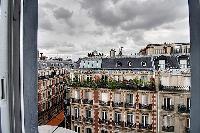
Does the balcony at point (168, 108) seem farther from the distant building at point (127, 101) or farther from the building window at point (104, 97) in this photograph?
the building window at point (104, 97)

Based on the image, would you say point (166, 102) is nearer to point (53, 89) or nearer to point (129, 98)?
point (129, 98)

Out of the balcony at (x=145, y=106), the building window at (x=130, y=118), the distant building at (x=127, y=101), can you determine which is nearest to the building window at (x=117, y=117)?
the distant building at (x=127, y=101)

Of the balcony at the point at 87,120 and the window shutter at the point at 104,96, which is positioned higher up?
the window shutter at the point at 104,96

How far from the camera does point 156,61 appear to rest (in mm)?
8258

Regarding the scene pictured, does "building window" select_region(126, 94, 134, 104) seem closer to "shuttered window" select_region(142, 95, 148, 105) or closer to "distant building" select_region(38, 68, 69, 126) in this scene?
"shuttered window" select_region(142, 95, 148, 105)

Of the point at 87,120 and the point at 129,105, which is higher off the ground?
the point at 129,105

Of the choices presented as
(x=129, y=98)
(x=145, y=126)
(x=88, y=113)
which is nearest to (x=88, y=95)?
(x=88, y=113)

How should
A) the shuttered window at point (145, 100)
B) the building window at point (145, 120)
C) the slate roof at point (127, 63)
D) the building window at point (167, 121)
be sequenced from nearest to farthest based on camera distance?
the building window at point (167, 121)
the slate roof at point (127, 63)
the shuttered window at point (145, 100)
the building window at point (145, 120)

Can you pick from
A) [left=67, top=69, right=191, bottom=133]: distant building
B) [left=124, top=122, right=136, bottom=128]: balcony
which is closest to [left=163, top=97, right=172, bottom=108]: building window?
[left=67, top=69, right=191, bottom=133]: distant building

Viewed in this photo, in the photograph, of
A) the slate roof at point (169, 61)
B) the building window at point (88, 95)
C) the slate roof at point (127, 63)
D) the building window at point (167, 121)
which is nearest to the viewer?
the slate roof at point (169, 61)

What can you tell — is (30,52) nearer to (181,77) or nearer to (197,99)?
(197,99)

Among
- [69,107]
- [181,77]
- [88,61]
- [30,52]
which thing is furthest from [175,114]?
[30,52]

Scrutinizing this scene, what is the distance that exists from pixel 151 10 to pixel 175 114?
6.62 m

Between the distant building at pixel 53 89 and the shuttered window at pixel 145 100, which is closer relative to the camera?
the shuttered window at pixel 145 100
